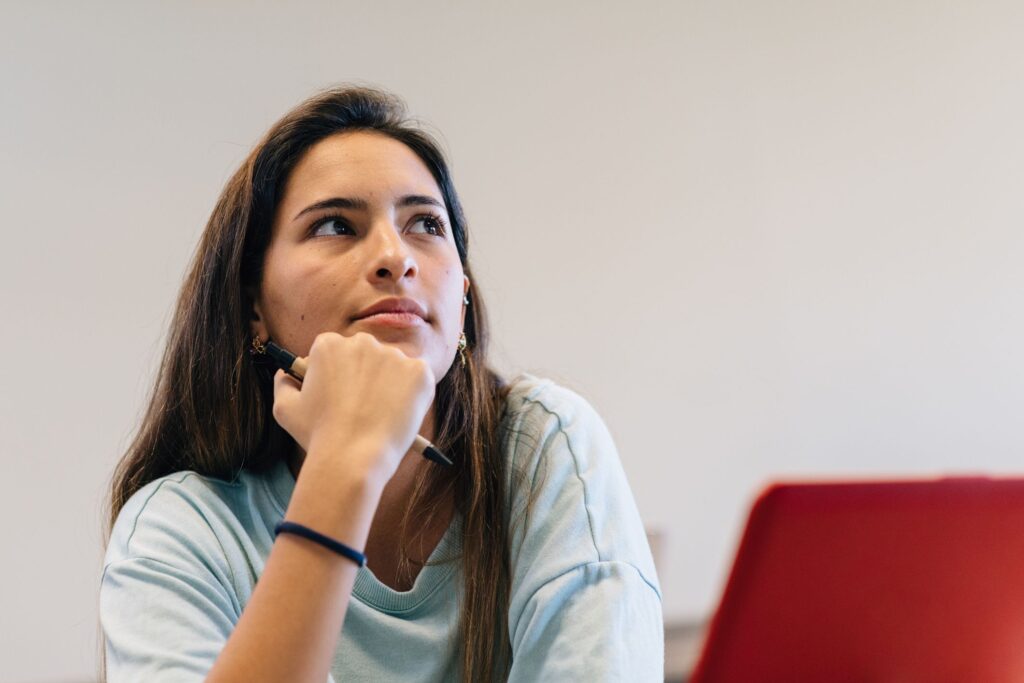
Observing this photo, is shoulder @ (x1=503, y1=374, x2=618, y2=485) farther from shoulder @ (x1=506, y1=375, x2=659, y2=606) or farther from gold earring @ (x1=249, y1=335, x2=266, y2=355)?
gold earring @ (x1=249, y1=335, x2=266, y2=355)

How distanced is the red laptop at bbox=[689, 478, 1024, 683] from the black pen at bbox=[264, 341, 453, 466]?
43cm

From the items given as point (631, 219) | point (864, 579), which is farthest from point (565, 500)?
point (631, 219)

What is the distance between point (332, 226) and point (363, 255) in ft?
0.26

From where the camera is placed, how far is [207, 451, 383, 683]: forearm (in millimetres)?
904

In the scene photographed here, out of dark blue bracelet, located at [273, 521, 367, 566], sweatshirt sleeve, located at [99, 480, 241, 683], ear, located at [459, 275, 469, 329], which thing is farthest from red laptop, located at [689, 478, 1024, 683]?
ear, located at [459, 275, 469, 329]

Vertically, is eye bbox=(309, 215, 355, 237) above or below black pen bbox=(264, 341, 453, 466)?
above

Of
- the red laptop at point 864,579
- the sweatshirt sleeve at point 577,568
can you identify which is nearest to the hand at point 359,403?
the sweatshirt sleeve at point 577,568

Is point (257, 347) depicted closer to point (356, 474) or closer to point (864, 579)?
point (356, 474)

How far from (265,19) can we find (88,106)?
15.8 inches

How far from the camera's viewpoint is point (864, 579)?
0.72m

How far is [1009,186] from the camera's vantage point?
2.88 meters

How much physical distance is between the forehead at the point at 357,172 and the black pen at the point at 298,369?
168 millimetres

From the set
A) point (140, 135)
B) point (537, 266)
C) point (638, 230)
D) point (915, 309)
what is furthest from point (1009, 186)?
point (140, 135)

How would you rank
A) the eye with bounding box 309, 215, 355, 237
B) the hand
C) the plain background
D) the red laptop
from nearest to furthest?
the red laptop, the hand, the eye with bounding box 309, 215, 355, 237, the plain background
